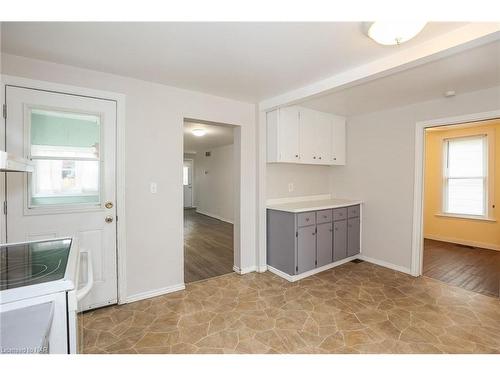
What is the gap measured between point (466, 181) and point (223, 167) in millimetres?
5559

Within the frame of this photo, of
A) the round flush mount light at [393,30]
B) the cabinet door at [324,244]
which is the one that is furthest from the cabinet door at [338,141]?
the round flush mount light at [393,30]

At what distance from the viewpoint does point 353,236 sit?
373cm

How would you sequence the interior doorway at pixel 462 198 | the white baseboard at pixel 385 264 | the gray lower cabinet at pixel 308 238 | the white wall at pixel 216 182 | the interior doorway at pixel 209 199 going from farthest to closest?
the white wall at pixel 216 182 < the interior doorway at pixel 462 198 < the interior doorway at pixel 209 199 < the white baseboard at pixel 385 264 < the gray lower cabinet at pixel 308 238

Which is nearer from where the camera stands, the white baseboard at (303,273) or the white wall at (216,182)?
the white baseboard at (303,273)

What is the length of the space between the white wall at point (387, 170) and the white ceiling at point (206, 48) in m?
1.67

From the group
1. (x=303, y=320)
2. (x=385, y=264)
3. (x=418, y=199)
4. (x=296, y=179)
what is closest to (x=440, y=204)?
(x=418, y=199)

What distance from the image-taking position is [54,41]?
69.9 inches

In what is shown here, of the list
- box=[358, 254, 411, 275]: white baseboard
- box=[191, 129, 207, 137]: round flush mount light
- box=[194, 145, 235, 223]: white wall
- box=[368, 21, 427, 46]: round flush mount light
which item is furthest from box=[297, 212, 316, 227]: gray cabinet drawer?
box=[194, 145, 235, 223]: white wall

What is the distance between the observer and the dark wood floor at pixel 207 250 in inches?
132

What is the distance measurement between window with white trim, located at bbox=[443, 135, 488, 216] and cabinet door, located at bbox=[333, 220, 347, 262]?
2761 millimetres

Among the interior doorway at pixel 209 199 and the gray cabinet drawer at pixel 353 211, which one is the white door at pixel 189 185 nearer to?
the interior doorway at pixel 209 199

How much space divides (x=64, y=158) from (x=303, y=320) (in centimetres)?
261

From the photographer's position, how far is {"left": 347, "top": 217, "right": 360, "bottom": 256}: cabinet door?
144 inches

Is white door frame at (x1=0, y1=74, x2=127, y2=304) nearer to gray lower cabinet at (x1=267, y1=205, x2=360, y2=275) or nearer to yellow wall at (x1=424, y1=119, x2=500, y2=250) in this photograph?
gray lower cabinet at (x1=267, y1=205, x2=360, y2=275)
